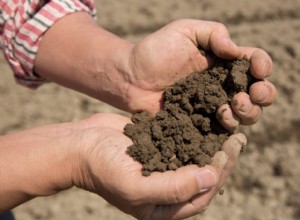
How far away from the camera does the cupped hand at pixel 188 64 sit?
173cm

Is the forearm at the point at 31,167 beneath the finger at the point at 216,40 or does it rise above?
beneath

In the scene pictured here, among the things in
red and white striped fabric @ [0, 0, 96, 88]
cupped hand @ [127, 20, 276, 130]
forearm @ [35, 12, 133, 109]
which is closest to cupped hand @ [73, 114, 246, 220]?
cupped hand @ [127, 20, 276, 130]

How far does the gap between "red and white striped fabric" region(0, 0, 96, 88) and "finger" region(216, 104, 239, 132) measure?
82 cm

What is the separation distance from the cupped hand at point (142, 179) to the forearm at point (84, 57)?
1.15 feet

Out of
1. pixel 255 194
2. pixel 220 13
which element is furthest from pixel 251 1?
pixel 255 194

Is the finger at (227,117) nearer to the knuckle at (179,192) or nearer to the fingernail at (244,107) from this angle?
the fingernail at (244,107)

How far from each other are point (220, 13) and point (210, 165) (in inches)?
101

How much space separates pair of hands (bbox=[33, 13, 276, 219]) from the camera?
1549mm

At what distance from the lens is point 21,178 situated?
1.62 metres

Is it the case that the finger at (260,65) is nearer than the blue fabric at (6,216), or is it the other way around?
the finger at (260,65)

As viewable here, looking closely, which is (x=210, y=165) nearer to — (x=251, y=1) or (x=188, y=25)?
(x=188, y=25)

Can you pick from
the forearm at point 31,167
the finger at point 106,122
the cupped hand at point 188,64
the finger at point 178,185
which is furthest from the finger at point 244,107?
the forearm at point 31,167

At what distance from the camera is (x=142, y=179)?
156 cm

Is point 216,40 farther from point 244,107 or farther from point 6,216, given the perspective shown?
point 6,216
